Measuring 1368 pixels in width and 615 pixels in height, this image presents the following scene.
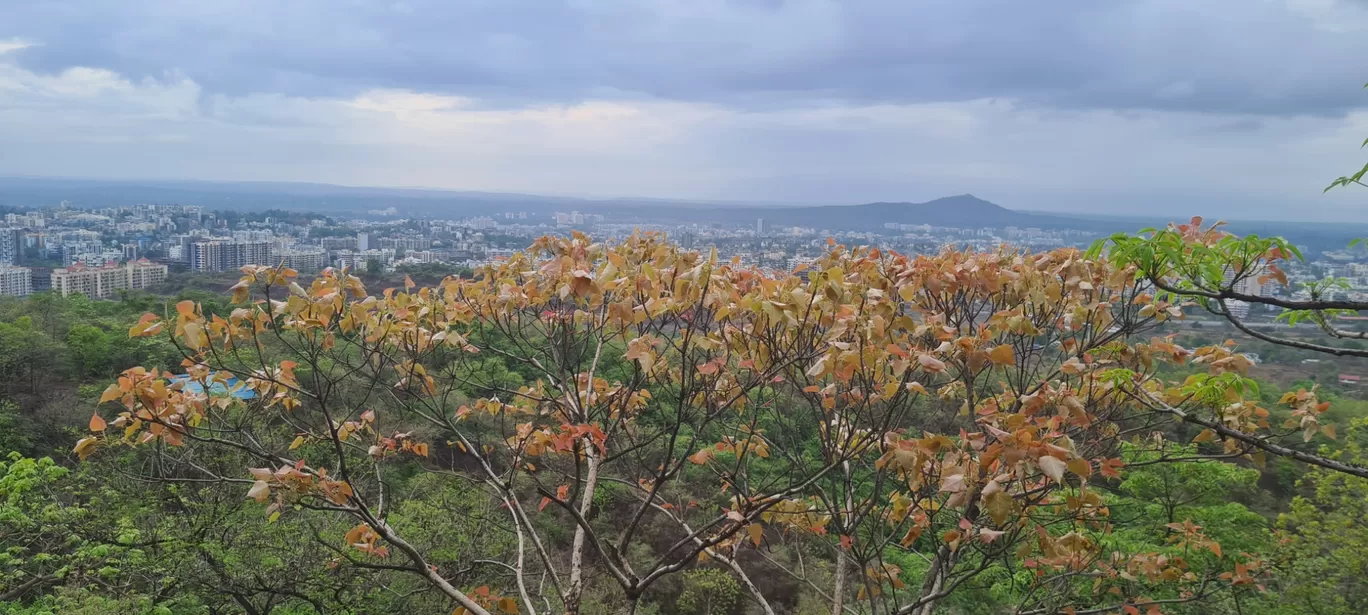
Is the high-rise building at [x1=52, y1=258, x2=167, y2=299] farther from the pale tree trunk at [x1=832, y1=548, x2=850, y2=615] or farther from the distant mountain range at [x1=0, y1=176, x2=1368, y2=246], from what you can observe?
the pale tree trunk at [x1=832, y1=548, x2=850, y2=615]

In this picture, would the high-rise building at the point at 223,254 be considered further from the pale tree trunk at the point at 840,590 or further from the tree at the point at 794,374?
the pale tree trunk at the point at 840,590

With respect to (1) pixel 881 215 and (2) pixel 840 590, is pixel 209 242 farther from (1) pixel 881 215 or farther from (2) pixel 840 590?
(2) pixel 840 590

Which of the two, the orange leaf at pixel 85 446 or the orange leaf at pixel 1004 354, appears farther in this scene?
the orange leaf at pixel 85 446

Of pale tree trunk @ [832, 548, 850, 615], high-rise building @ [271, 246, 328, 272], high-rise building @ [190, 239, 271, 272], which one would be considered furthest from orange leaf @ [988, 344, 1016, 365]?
high-rise building @ [190, 239, 271, 272]

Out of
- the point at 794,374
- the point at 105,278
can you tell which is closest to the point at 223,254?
the point at 105,278

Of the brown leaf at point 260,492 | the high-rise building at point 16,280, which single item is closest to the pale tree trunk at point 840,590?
the brown leaf at point 260,492

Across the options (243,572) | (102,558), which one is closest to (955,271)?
(243,572)

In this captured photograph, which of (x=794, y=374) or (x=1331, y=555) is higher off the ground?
(x=794, y=374)
